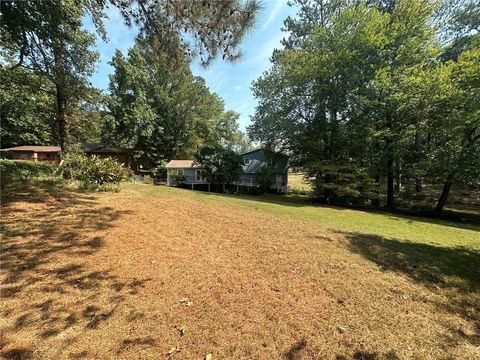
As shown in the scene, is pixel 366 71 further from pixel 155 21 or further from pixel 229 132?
pixel 229 132

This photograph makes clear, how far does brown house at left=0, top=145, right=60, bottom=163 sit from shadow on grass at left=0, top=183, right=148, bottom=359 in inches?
1253

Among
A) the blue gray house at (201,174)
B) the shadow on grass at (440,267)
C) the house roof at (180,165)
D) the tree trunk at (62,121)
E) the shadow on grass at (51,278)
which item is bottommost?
the shadow on grass at (440,267)

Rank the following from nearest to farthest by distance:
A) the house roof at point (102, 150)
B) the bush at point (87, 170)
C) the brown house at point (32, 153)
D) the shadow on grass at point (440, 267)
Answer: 1. the shadow on grass at point (440, 267)
2. the bush at point (87, 170)
3. the brown house at point (32, 153)
4. the house roof at point (102, 150)

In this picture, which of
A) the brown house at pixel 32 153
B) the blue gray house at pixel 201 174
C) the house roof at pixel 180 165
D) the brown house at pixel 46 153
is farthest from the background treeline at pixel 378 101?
the brown house at pixel 32 153

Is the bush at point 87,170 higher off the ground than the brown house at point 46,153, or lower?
lower

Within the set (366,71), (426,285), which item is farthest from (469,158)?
(426,285)

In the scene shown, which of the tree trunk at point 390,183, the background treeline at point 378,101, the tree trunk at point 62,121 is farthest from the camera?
the tree trunk at point 390,183

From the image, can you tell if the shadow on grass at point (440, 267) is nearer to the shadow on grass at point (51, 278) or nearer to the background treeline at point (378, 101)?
the shadow on grass at point (51, 278)

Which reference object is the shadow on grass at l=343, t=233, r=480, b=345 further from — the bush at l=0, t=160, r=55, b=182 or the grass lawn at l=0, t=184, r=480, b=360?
the bush at l=0, t=160, r=55, b=182

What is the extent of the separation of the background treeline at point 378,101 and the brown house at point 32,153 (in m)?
28.1

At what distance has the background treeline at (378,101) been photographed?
1569 cm

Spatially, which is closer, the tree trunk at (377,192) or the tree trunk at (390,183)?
the tree trunk at (390,183)

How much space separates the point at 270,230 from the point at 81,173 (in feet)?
26.4

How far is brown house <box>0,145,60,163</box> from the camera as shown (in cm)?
3119
